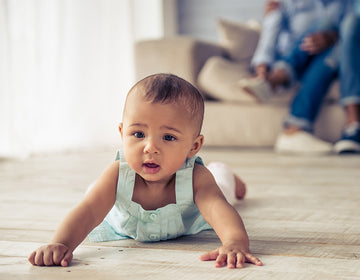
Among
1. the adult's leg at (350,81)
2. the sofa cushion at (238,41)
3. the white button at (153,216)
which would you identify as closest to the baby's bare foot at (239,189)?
the white button at (153,216)

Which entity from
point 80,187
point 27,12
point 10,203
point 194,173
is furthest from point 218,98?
point 194,173

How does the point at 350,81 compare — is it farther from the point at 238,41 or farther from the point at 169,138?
Result: the point at 169,138

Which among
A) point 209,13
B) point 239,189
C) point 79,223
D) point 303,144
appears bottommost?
point 303,144

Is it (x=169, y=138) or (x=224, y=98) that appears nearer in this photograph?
(x=169, y=138)

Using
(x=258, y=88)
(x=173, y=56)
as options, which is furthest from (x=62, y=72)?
(x=258, y=88)

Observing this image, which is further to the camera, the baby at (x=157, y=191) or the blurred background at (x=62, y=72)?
the blurred background at (x=62, y=72)

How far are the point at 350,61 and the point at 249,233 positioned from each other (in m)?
1.69

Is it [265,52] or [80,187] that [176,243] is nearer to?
[80,187]

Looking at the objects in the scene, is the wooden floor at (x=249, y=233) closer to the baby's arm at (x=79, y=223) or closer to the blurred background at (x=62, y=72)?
the baby's arm at (x=79, y=223)

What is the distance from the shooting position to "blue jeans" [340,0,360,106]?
2.41 meters

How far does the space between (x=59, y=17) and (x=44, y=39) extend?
0.60 ft

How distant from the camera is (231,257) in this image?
0.77 m

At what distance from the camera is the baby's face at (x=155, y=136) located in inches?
33.0

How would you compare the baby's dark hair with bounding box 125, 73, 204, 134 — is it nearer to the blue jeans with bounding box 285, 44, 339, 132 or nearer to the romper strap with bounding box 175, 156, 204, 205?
the romper strap with bounding box 175, 156, 204, 205
